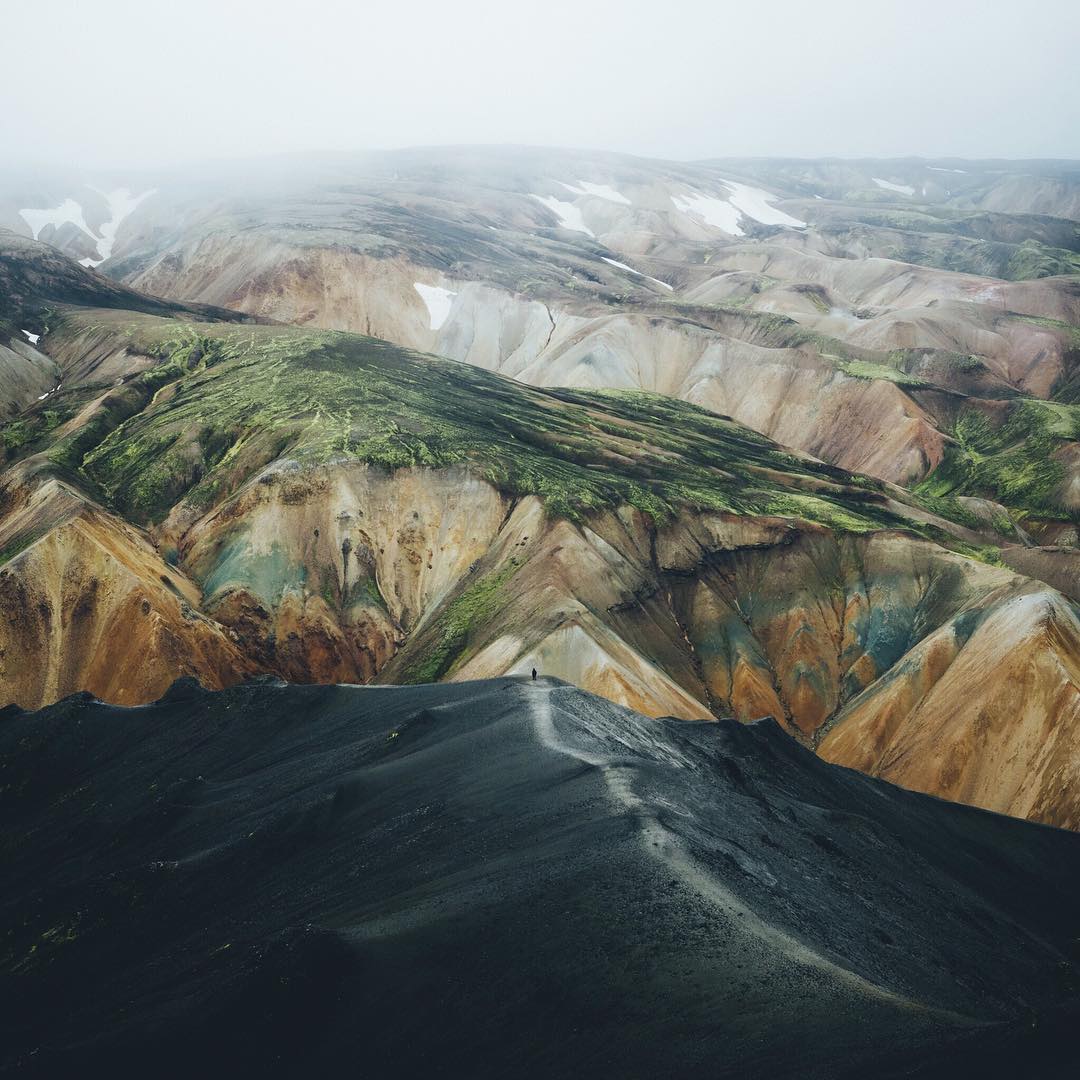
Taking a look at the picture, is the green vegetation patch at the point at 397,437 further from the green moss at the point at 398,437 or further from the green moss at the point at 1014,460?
the green moss at the point at 1014,460

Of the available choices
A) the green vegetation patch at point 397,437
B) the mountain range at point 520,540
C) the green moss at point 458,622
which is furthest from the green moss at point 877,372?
the green moss at point 458,622

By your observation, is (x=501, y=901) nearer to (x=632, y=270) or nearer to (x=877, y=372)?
→ (x=877, y=372)

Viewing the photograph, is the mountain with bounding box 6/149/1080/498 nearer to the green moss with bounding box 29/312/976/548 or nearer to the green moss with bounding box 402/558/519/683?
the green moss with bounding box 29/312/976/548

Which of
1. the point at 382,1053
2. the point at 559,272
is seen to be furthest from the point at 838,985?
the point at 559,272

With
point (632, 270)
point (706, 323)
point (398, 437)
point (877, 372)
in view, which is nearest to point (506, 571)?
point (398, 437)

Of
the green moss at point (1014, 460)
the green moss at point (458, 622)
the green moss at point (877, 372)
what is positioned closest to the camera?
the green moss at point (458, 622)

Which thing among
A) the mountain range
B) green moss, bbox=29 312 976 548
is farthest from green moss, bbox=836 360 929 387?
green moss, bbox=29 312 976 548
